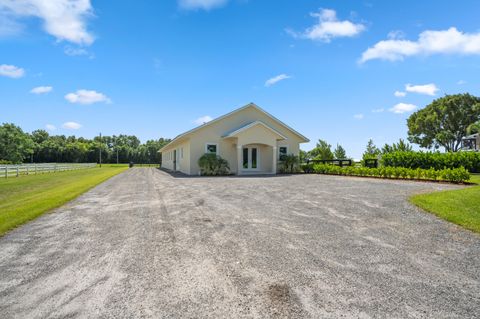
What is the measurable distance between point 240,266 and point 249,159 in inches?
722

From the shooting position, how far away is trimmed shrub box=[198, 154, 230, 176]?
19.5m

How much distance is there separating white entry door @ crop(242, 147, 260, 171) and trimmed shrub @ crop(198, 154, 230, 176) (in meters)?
1.97

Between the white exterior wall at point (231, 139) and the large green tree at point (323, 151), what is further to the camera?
the large green tree at point (323, 151)

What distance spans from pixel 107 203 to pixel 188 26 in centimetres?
1107

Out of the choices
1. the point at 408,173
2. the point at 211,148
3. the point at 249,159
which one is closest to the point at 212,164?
the point at 211,148

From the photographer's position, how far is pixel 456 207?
6.69 meters

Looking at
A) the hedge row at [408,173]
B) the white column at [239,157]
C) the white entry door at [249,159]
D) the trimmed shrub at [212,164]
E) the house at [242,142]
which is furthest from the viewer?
the white entry door at [249,159]

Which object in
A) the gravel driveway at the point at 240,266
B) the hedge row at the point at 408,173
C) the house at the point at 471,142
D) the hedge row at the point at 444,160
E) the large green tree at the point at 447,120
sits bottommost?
the gravel driveway at the point at 240,266

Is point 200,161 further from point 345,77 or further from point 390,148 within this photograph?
point 390,148

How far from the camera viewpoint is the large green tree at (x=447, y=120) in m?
42.0

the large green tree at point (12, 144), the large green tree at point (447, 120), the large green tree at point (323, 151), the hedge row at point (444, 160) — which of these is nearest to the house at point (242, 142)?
the large green tree at point (323, 151)

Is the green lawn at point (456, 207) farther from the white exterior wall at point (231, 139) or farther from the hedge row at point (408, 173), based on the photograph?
the white exterior wall at point (231, 139)

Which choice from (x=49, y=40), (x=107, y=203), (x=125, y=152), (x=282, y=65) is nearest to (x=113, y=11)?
(x=49, y=40)

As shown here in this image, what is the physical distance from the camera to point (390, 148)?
2269 centimetres
